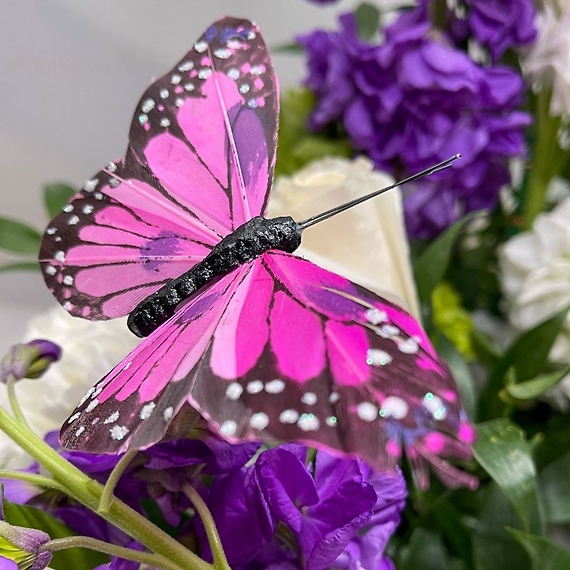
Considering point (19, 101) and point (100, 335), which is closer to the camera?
point (100, 335)

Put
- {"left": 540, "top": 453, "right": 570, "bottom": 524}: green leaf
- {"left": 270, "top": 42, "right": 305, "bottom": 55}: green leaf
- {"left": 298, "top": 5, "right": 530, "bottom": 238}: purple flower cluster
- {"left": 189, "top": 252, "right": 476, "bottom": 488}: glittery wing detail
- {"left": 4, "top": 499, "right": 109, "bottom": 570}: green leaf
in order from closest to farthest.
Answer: {"left": 189, "top": 252, "right": 476, "bottom": 488}: glittery wing detail
{"left": 4, "top": 499, "right": 109, "bottom": 570}: green leaf
{"left": 540, "top": 453, "right": 570, "bottom": 524}: green leaf
{"left": 298, "top": 5, "right": 530, "bottom": 238}: purple flower cluster
{"left": 270, "top": 42, "right": 305, "bottom": 55}: green leaf

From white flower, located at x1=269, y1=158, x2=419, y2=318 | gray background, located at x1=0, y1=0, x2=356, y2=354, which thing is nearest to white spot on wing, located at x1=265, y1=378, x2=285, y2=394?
white flower, located at x1=269, y1=158, x2=419, y2=318

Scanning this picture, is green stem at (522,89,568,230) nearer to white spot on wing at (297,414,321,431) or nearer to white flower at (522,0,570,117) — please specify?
white flower at (522,0,570,117)

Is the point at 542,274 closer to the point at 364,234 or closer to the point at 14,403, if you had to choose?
the point at 364,234

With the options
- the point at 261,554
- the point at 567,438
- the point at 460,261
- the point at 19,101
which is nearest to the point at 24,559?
the point at 261,554

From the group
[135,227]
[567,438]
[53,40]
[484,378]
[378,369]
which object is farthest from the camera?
[53,40]

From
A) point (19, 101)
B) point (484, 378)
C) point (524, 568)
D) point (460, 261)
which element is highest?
point (19, 101)

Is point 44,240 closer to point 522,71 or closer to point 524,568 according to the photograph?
point 524,568

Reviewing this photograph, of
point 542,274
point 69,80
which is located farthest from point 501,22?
point 69,80
